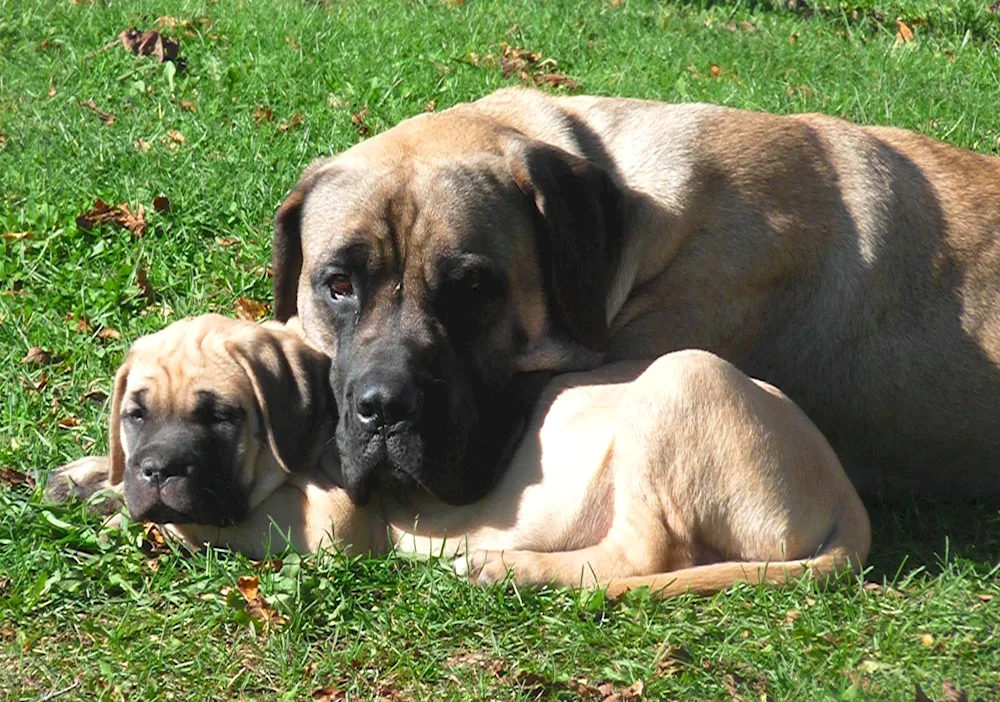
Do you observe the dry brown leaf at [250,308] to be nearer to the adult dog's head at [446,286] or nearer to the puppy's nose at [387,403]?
the adult dog's head at [446,286]

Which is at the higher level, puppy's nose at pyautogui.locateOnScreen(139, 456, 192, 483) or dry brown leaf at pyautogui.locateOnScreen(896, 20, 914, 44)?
puppy's nose at pyautogui.locateOnScreen(139, 456, 192, 483)

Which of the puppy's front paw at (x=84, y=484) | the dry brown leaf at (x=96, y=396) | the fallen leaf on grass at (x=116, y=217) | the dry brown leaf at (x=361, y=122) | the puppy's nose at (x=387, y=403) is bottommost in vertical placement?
the dry brown leaf at (x=96, y=396)

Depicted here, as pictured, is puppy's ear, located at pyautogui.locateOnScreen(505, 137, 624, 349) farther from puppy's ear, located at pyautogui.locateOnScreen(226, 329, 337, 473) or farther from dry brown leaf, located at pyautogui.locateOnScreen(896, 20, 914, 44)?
dry brown leaf, located at pyautogui.locateOnScreen(896, 20, 914, 44)

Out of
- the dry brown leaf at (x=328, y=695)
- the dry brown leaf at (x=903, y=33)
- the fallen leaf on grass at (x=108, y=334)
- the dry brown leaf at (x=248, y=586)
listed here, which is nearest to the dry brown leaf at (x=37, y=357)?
the fallen leaf on grass at (x=108, y=334)

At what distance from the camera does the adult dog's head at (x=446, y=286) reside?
4.34 m

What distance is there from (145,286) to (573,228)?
7.50 ft

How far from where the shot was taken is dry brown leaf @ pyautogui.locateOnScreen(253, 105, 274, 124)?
7.68m

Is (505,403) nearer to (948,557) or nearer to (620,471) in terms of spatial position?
(620,471)

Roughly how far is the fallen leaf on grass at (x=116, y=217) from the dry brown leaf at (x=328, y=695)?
10.9 feet

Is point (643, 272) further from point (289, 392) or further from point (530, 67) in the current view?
point (530, 67)

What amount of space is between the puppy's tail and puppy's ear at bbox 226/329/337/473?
1060 mm

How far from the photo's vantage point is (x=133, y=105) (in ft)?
25.9

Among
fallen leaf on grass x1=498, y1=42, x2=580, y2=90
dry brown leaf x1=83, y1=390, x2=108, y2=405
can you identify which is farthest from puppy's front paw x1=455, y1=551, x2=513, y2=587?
fallen leaf on grass x1=498, y1=42, x2=580, y2=90

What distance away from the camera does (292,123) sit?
7660 millimetres
